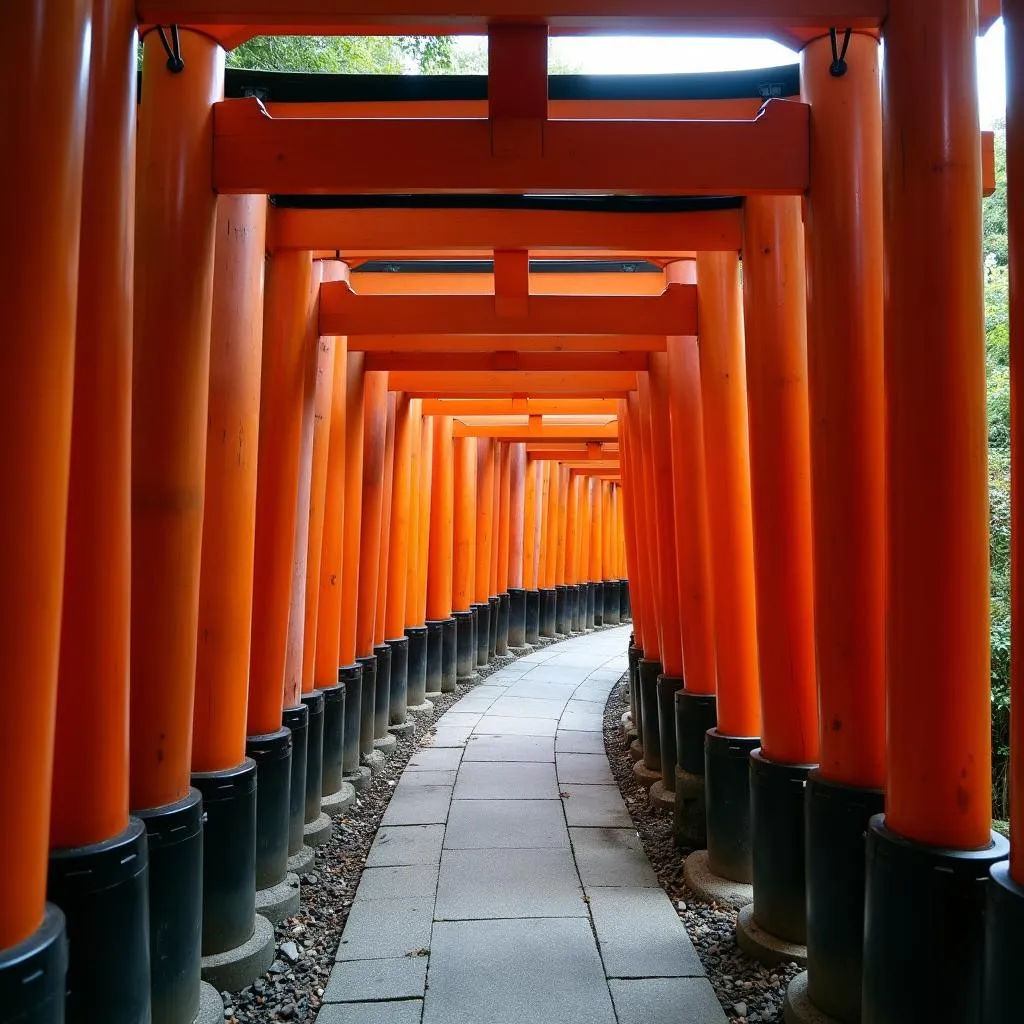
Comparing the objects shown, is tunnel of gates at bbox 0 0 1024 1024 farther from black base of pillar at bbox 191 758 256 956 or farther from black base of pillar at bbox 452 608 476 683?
black base of pillar at bbox 452 608 476 683

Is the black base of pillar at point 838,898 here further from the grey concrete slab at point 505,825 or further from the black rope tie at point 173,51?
the black rope tie at point 173,51

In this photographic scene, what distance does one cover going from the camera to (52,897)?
8.20ft

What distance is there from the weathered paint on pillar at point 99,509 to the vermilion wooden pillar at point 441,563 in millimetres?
8395

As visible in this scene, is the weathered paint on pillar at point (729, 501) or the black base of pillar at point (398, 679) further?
the black base of pillar at point (398, 679)

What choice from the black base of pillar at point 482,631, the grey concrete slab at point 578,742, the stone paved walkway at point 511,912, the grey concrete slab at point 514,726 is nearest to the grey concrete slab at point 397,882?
the stone paved walkway at point 511,912

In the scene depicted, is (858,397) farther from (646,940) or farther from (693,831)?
(693,831)

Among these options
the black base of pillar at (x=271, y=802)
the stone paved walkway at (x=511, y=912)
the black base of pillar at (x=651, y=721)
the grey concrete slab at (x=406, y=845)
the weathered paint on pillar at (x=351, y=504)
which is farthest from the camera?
the black base of pillar at (x=651, y=721)

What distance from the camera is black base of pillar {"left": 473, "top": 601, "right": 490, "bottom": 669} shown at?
13.2m

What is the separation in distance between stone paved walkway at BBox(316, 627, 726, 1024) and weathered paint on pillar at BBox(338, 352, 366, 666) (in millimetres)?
1257

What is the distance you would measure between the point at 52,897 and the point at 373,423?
5.51 meters

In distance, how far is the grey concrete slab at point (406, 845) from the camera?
527 cm

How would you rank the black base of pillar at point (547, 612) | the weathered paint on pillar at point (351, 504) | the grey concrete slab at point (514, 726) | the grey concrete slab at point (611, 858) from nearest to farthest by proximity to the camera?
the grey concrete slab at point (611, 858)
the weathered paint on pillar at point (351, 504)
the grey concrete slab at point (514, 726)
the black base of pillar at point (547, 612)

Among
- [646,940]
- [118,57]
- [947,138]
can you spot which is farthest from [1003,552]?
[118,57]

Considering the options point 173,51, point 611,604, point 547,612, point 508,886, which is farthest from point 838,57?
point 611,604
